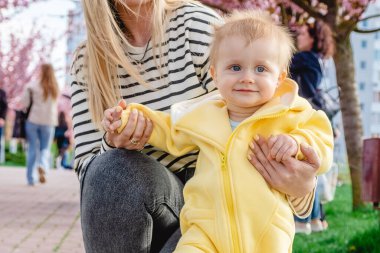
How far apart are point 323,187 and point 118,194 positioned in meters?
4.74

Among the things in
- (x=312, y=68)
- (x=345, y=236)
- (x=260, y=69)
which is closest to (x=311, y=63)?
(x=312, y=68)

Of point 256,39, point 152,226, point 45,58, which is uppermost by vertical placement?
point 256,39

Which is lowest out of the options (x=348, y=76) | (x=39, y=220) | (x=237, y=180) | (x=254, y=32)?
(x=39, y=220)

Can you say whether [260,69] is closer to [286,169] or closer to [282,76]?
[282,76]

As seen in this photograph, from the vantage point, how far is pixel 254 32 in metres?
2.26

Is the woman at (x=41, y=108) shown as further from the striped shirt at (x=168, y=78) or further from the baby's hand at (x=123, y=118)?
the baby's hand at (x=123, y=118)

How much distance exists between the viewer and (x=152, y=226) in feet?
7.92

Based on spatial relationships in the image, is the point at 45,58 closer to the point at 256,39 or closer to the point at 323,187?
the point at 323,187

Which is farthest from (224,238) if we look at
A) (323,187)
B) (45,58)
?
(45,58)

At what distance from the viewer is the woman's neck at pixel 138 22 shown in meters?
2.78

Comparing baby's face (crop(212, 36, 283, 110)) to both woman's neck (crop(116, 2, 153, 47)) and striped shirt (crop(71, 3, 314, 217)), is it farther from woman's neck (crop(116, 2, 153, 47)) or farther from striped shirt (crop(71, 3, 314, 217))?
woman's neck (crop(116, 2, 153, 47))

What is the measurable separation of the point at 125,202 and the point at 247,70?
1.89ft

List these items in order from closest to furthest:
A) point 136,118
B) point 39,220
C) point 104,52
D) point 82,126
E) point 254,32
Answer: point 254,32 → point 136,118 → point 104,52 → point 82,126 → point 39,220

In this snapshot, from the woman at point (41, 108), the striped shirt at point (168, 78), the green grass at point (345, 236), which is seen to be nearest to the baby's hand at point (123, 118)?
the striped shirt at point (168, 78)
